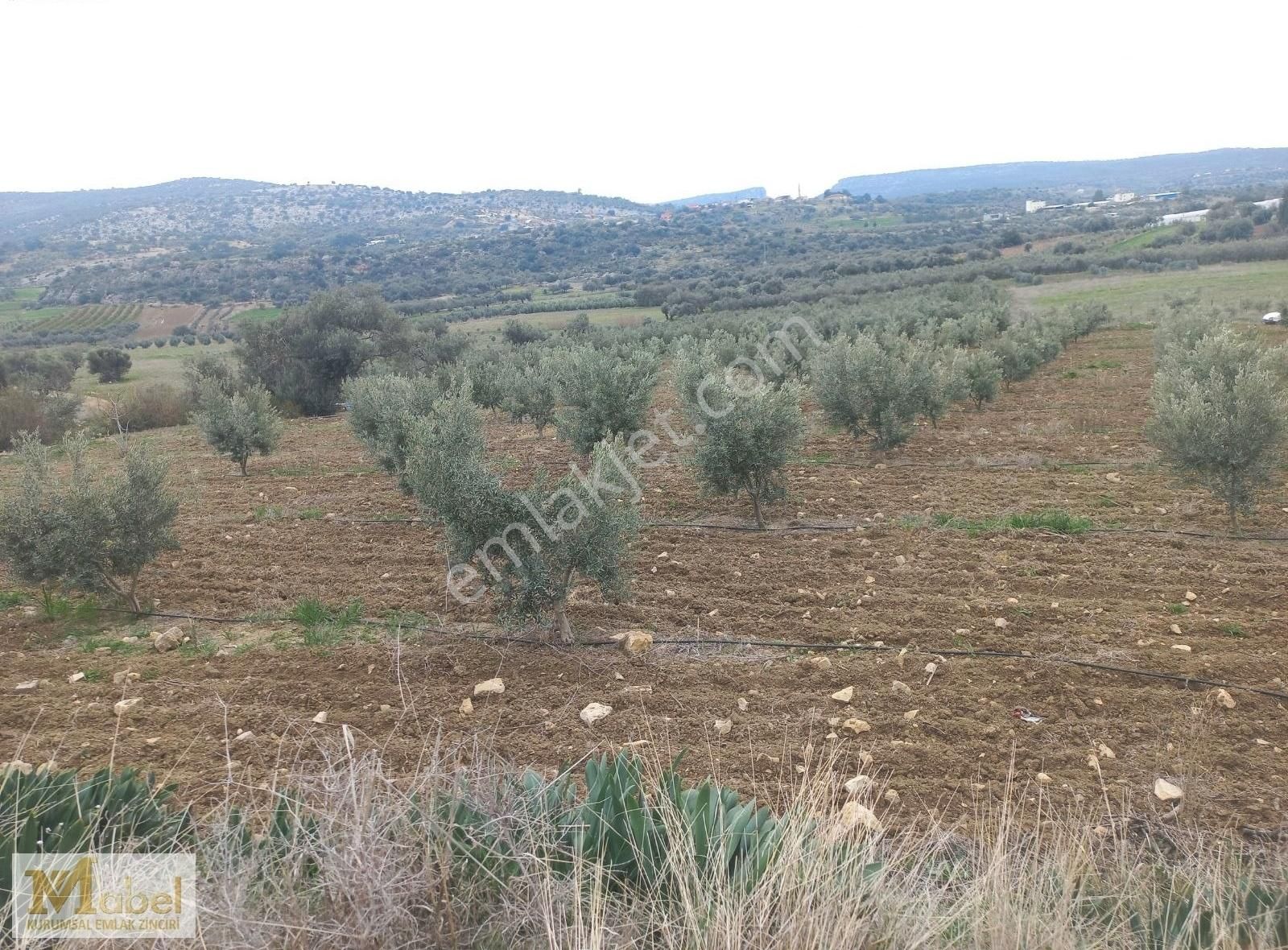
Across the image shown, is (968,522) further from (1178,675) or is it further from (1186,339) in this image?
(1186,339)

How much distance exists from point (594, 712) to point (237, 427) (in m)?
11.7

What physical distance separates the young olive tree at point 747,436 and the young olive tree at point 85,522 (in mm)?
6066

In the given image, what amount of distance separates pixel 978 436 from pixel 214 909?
1456 centimetres

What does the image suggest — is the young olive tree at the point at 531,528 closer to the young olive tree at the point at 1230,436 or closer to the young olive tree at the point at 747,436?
the young olive tree at the point at 747,436

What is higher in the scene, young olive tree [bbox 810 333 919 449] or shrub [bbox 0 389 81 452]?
young olive tree [bbox 810 333 919 449]

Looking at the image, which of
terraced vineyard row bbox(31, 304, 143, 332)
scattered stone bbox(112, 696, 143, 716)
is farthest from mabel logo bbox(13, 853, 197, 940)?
terraced vineyard row bbox(31, 304, 143, 332)

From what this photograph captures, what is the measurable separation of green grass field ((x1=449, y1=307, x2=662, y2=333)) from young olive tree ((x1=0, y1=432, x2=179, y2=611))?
113 feet

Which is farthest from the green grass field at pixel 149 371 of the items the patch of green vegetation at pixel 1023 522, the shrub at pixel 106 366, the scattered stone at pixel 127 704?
the patch of green vegetation at pixel 1023 522

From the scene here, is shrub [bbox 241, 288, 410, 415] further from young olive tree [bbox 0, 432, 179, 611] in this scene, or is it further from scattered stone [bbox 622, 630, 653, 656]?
scattered stone [bbox 622, 630, 653, 656]

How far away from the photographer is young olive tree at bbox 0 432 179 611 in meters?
7.29

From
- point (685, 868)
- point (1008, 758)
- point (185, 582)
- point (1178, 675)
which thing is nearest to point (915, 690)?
point (1008, 758)

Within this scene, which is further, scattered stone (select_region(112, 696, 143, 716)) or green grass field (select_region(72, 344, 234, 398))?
green grass field (select_region(72, 344, 234, 398))

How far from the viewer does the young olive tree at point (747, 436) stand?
374 inches

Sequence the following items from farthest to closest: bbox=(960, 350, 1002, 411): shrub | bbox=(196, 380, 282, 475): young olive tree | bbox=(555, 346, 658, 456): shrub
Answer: bbox=(960, 350, 1002, 411): shrub, bbox=(196, 380, 282, 475): young olive tree, bbox=(555, 346, 658, 456): shrub
